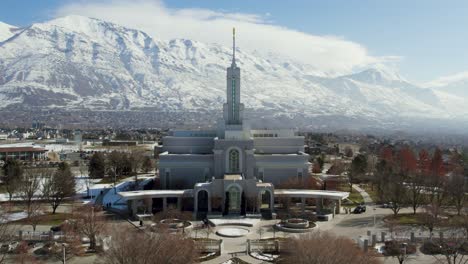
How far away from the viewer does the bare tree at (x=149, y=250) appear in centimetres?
2375

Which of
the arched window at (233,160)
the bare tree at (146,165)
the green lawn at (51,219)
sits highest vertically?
the arched window at (233,160)

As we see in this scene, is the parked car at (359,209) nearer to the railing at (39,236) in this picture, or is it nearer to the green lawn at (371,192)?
the green lawn at (371,192)

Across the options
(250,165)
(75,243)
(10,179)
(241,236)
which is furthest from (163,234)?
(10,179)

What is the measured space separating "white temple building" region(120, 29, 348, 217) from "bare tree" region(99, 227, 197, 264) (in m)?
18.3

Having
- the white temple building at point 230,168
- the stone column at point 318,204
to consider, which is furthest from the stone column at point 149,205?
the stone column at point 318,204

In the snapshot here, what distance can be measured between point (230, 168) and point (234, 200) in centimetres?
730

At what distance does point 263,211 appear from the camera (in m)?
47.0

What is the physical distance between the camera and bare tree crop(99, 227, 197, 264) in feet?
77.9

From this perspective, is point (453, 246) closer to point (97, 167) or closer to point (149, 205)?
point (149, 205)

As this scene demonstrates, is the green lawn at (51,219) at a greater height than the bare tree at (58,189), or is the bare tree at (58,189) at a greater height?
the bare tree at (58,189)

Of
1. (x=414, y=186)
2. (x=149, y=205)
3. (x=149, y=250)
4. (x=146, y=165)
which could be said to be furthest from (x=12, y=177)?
(x=414, y=186)

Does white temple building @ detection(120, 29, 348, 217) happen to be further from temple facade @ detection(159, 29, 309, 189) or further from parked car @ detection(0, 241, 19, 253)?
parked car @ detection(0, 241, 19, 253)

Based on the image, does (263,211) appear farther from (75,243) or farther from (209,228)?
(75,243)

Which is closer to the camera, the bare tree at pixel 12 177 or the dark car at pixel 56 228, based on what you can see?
the dark car at pixel 56 228
